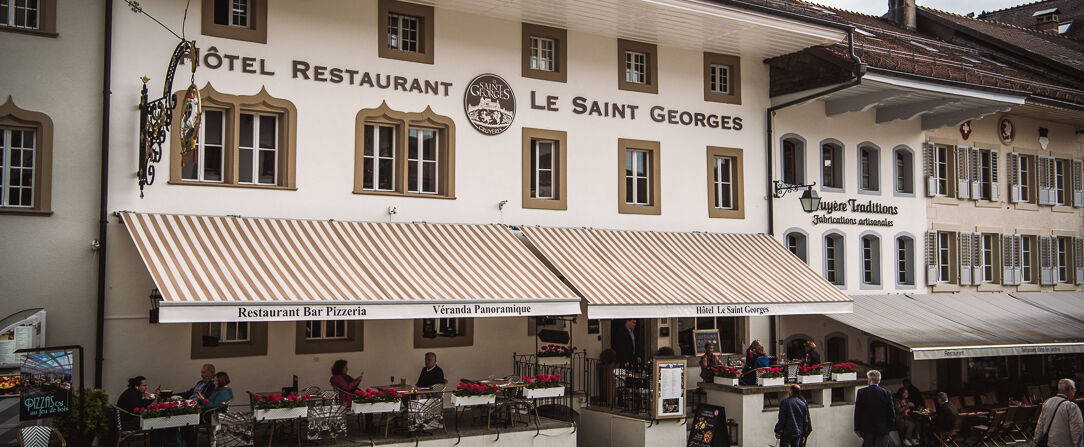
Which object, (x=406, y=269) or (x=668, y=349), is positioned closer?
(x=406, y=269)

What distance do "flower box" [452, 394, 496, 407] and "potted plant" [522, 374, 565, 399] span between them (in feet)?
2.04

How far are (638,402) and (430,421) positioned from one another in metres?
3.74

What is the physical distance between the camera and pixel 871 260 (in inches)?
856

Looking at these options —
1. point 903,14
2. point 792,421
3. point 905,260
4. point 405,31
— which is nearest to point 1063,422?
point 792,421

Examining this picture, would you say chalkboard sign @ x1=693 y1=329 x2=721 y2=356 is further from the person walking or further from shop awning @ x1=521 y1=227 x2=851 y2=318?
the person walking

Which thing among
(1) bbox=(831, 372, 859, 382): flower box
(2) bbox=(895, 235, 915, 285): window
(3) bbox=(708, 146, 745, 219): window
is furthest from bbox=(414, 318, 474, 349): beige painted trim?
(2) bbox=(895, 235, 915, 285): window

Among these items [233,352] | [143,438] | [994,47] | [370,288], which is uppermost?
[994,47]

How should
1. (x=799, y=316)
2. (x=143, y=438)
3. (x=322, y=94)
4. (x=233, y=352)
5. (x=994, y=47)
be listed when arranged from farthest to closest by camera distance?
(x=994, y=47) → (x=799, y=316) → (x=322, y=94) → (x=233, y=352) → (x=143, y=438)

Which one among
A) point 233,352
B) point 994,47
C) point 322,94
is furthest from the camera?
point 994,47

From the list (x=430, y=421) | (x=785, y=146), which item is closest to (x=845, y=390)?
(x=785, y=146)

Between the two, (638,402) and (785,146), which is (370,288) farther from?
(785,146)

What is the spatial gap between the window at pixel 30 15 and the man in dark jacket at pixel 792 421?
39.5 feet

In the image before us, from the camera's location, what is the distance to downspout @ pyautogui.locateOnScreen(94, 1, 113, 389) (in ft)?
43.5

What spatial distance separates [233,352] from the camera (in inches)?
567
